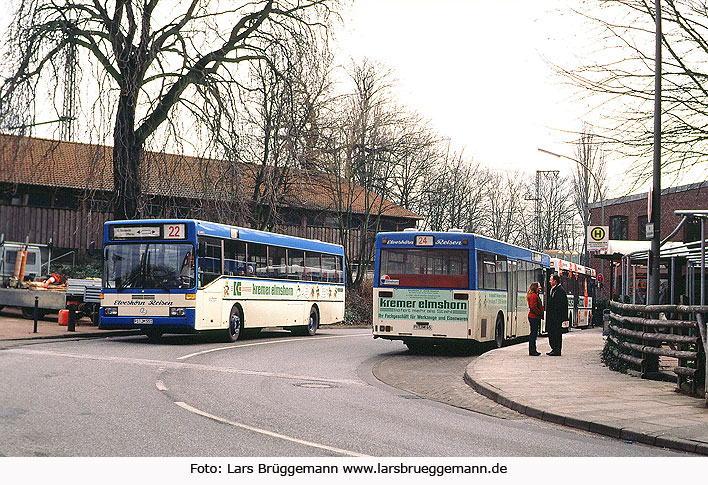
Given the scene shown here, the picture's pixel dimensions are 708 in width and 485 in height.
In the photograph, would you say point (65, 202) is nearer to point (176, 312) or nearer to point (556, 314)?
point (176, 312)

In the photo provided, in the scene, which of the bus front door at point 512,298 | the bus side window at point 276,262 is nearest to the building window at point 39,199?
the bus side window at point 276,262

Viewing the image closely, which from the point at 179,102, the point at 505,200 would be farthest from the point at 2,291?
the point at 505,200

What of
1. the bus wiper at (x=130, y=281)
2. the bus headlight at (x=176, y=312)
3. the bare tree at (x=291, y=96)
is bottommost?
the bus headlight at (x=176, y=312)

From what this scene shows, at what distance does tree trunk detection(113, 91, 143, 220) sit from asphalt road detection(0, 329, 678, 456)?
782cm

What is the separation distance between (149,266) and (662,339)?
39.5ft

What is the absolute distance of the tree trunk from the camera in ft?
78.0

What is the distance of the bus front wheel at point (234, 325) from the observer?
894 inches

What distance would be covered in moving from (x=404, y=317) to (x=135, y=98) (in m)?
9.20

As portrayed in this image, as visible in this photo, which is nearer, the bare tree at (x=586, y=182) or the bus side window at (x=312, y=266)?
the bus side window at (x=312, y=266)

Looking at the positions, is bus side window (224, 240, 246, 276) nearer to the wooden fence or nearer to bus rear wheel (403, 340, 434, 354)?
bus rear wheel (403, 340, 434, 354)

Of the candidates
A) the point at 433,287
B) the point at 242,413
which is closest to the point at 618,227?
the point at 433,287

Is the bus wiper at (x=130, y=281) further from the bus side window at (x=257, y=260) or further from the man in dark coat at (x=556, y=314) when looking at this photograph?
the man in dark coat at (x=556, y=314)

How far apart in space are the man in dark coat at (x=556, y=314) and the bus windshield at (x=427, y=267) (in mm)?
1955

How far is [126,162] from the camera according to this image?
24406mm
